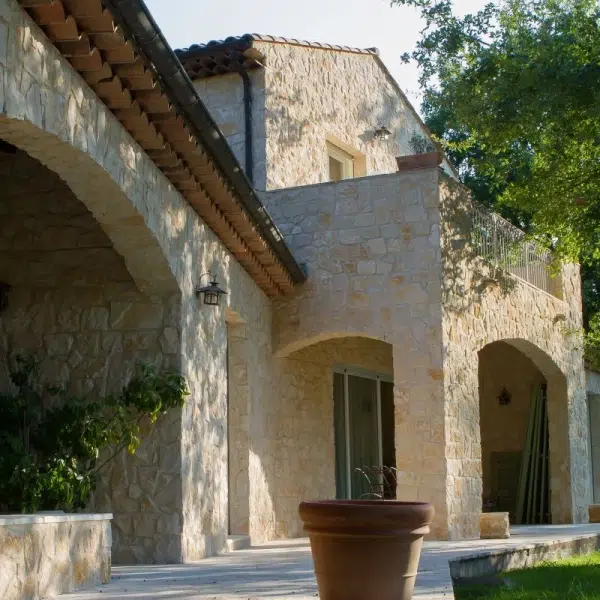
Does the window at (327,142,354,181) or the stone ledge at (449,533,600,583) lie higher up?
the window at (327,142,354,181)

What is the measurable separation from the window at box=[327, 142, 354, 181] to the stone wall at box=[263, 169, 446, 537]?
3152mm

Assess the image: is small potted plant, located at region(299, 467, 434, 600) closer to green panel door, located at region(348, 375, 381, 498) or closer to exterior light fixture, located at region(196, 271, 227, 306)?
exterior light fixture, located at region(196, 271, 227, 306)

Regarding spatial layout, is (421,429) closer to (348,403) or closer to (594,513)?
(348,403)

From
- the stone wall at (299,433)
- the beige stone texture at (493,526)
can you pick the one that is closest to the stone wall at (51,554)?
the stone wall at (299,433)

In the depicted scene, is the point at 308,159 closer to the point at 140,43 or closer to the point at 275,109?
the point at 275,109

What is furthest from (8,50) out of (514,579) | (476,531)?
(476,531)

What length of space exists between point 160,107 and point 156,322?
7.28ft

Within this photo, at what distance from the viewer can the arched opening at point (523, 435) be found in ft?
56.1

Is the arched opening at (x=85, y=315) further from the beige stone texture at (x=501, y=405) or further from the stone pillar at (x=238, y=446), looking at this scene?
the beige stone texture at (x=501, y=405)

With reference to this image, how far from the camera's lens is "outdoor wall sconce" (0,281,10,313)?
1032 cm

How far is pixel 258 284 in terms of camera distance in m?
12.9

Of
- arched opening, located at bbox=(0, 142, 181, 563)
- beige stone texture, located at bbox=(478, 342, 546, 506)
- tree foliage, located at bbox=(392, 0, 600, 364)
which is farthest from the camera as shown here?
beige stone texture, located at bbox=(478, 342, 546, 506)

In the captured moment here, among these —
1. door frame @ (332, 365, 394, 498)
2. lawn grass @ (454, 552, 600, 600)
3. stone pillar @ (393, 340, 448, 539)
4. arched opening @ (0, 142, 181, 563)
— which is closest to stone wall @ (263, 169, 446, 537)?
stone pillar @ (393, 340, 448, 539)

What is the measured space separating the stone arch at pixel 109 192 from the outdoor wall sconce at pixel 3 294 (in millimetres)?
1372
